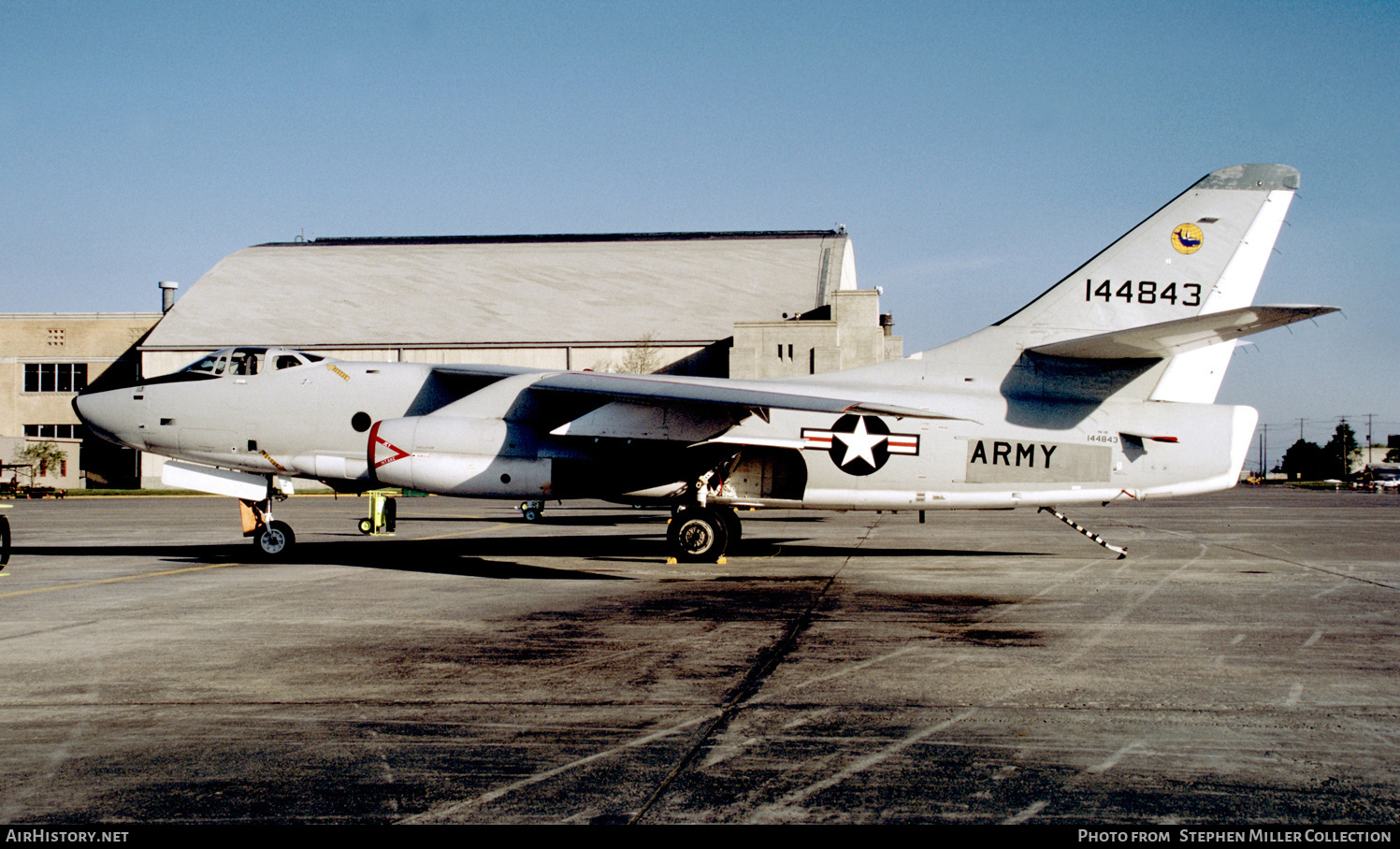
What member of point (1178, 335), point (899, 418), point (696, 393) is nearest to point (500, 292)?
point (899, 418)

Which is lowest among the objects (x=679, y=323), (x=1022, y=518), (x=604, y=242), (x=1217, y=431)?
(x=1022, y=518)

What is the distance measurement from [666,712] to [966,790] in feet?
6.77

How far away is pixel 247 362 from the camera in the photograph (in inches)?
605

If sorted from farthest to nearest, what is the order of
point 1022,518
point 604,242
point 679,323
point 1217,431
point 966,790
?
1. point 604,242
2. point 679,323
3. point 1022,518
4. point 1217,431
5. point 966,790

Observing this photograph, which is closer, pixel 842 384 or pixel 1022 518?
pixel 842 384

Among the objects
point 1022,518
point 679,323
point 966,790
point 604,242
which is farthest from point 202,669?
point 604,242

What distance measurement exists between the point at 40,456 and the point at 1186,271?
2471 inches

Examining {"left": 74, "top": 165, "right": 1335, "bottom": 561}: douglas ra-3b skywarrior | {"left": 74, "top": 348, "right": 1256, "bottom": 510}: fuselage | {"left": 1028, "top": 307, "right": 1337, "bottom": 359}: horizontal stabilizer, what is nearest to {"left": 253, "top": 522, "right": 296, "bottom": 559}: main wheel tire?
{"left": 74, "top": 165, "right": 1335, "bottom": 561}: douglas ra-3b skywarrior

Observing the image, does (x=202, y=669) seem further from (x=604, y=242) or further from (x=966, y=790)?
(x=604, y=242)

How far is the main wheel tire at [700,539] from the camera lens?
15328 millimetres

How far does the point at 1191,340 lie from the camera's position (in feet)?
45.2

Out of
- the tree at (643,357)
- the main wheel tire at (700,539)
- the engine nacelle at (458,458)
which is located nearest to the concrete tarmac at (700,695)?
the main wheel tire at (700,539)

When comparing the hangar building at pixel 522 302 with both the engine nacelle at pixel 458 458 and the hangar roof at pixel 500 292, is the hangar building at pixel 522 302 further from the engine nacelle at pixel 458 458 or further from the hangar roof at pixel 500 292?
the engine nacelle at pixel 458 458

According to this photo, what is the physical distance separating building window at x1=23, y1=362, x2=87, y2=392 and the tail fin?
6702 cm
